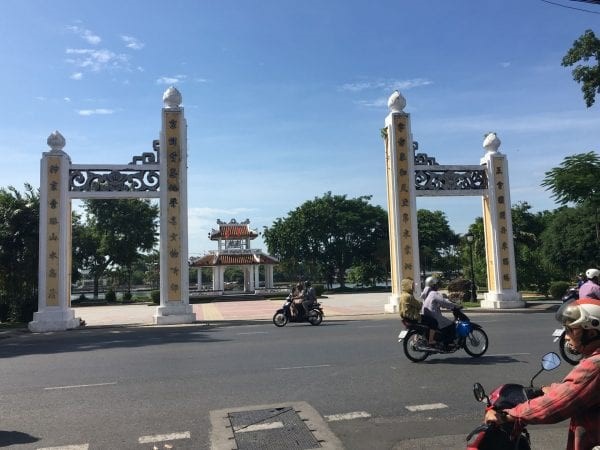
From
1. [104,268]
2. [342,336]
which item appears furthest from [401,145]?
[104,268]

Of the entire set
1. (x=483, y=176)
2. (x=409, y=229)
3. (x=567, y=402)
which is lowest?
(x=567, y=402)

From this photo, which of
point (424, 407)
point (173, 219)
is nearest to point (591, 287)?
point (424, 407)

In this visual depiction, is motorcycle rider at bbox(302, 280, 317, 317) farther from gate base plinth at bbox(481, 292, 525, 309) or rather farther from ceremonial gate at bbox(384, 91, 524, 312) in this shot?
gate base plinth at bbox(481, 292, 525, 309)

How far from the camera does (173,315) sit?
17391mm

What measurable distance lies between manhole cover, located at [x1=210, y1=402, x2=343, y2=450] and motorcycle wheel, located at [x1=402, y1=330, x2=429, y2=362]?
3.01 meters

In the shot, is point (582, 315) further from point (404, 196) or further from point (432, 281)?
point (404, 196)

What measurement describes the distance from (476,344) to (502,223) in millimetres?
13188

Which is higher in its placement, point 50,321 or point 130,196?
point 130,196

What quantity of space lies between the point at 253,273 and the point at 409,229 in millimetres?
26029

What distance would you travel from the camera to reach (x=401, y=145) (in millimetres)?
20000

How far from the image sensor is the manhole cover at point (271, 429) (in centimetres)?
449

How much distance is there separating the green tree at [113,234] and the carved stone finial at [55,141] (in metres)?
27.9

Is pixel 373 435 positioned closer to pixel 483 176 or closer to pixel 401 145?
pixel 401 145

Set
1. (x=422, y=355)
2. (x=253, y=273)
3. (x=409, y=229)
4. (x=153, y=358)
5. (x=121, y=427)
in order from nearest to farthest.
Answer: (x=121, y=427)
(x=422, y=355)
(x=153, y=358)
(x=409, y=229)
(x=253, y=273)
